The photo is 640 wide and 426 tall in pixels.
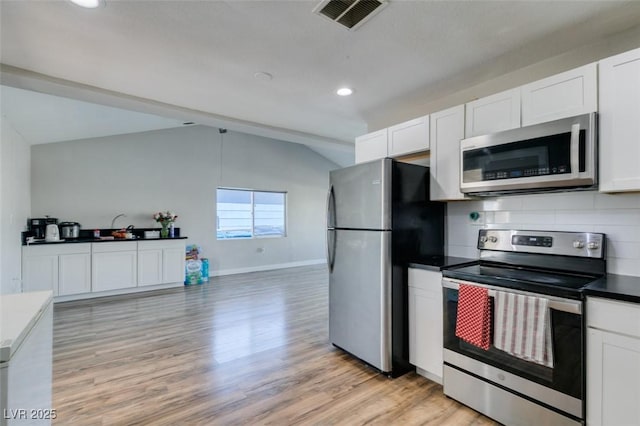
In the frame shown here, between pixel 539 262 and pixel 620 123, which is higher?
pixel 620 123

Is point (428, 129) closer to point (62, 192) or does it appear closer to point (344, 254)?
point (344, 254)

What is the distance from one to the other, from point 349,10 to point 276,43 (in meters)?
0.61

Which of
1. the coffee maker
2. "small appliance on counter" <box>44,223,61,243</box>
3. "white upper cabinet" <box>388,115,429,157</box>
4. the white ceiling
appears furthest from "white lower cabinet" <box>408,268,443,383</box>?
the coffee maker

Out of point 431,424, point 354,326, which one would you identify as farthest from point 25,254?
point 431,424

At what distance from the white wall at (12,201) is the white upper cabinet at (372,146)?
3809 millimetres

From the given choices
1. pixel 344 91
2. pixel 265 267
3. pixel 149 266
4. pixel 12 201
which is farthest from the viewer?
pixel 265 267

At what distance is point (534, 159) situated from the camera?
6.55 ft

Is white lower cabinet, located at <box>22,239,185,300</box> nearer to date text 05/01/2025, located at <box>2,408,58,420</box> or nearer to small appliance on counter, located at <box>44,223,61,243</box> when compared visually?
small appliance on counter, located at <box>44,223,61,243</box>

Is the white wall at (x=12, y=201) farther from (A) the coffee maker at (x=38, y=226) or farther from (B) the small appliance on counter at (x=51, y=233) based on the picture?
(B) the small appliance on counter at (x=51, y=233)

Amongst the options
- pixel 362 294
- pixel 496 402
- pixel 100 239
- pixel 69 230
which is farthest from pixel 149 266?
pixel 496 402

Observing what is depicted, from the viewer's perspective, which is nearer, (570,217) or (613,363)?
(613,363)

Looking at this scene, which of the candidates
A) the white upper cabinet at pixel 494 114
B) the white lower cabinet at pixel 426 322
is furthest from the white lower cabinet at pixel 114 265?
the white upper cabinet at pixel 494 114

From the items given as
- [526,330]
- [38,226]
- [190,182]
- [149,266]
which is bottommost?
[149,266]

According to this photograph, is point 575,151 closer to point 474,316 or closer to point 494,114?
point 494,114
